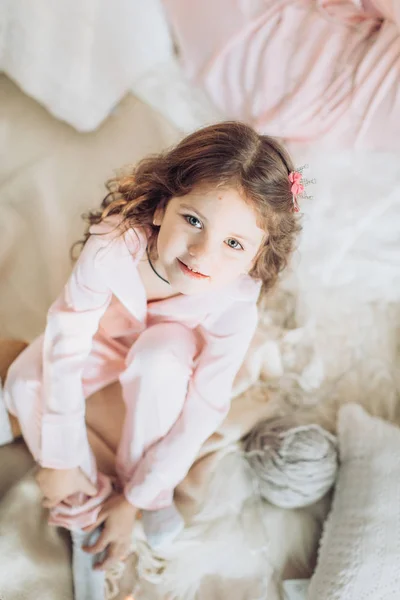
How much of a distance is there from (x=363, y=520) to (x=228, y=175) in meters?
0.59

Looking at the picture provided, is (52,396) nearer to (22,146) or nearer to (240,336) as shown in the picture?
(240,336)

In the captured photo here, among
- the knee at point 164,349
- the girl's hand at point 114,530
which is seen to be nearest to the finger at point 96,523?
the girl's hand at point 114,530

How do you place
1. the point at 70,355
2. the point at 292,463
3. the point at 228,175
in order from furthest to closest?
the point at 292,463 → the point at 70,355 → the point at 228,175

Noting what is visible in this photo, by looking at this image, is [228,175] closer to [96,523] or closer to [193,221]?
[193,221]

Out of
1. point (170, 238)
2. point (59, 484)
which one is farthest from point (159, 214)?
point (59, 484)

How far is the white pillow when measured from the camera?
0.85 m

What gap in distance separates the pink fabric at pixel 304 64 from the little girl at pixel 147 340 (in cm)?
27

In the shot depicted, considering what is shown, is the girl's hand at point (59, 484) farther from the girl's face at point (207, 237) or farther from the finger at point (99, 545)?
the girl's face at point (207, 237)

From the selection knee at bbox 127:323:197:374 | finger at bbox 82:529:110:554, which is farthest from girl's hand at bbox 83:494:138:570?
knee at bbox 127:323:197:374

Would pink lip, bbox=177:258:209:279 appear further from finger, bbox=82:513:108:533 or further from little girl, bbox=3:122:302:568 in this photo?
finger, bbox=82:513:108:533

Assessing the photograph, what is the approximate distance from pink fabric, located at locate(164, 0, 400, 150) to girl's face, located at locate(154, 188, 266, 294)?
35cm

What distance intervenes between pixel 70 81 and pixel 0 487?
0.71 meters

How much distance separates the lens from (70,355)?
817 mm

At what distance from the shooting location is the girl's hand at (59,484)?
86 centimetres
